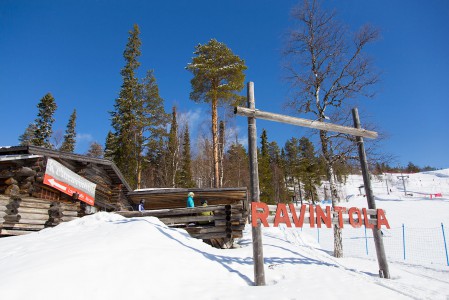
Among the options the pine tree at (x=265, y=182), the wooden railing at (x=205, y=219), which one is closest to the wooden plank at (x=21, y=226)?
the wooden railing at (x=205, y=219)

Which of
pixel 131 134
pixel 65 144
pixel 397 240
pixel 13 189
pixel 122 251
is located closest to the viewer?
pixel 122 251

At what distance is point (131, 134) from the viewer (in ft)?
88.6

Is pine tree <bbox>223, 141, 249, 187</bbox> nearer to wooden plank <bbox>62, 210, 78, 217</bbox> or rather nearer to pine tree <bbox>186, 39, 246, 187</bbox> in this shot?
pine tree <bbox>186, 39, 246, 187</bbox>

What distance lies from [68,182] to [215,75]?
1372 centimetres

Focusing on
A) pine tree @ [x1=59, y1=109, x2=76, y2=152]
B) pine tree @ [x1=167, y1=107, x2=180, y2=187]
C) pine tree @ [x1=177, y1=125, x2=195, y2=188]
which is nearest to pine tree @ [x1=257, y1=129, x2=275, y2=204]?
pine tree @ [x1=177, y1=125, x2=195, y2=188]

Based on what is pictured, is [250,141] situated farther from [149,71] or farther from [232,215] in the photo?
[149,71]

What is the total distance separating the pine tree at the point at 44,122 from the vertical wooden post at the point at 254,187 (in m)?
33.9

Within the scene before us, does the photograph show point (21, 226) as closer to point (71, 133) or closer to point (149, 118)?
point (149, 118)

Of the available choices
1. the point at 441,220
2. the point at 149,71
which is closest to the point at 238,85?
the point at 149,71

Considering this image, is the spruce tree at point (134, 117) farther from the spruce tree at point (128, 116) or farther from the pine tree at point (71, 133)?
the pine tree at point (71, 133)

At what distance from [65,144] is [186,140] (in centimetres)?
1913

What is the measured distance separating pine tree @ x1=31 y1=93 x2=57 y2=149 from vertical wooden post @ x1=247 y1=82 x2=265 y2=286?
111 ft

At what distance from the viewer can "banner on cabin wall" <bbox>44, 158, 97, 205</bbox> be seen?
1058 cm

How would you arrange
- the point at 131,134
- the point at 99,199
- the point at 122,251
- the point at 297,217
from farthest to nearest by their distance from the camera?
the point at 131,134
the point at 99,199
the point at 297,217
the point at 122,251
